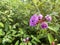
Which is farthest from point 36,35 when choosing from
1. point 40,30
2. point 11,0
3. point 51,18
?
point 11,0

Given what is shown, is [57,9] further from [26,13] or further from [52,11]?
[26,13]

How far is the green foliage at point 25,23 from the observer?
1.81 meters

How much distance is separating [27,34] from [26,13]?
0.76 ft

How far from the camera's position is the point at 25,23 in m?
1.89

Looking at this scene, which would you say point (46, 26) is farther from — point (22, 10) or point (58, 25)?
point (22, 10)

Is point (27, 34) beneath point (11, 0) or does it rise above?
beneath

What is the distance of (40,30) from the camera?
5.96 ft

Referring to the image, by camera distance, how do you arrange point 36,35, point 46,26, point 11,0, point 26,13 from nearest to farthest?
1. point 46,26
2. point 36,35
3. point 26,13
4. point 11,0

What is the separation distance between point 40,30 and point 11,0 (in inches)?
26.1

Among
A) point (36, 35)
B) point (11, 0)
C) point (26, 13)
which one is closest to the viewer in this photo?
point (36, 35)

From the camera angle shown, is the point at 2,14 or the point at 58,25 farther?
the point at 2,14

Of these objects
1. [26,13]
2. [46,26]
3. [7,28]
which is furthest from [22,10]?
[46,26]

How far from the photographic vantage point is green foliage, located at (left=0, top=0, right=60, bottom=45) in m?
1.81

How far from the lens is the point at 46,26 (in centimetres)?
175
